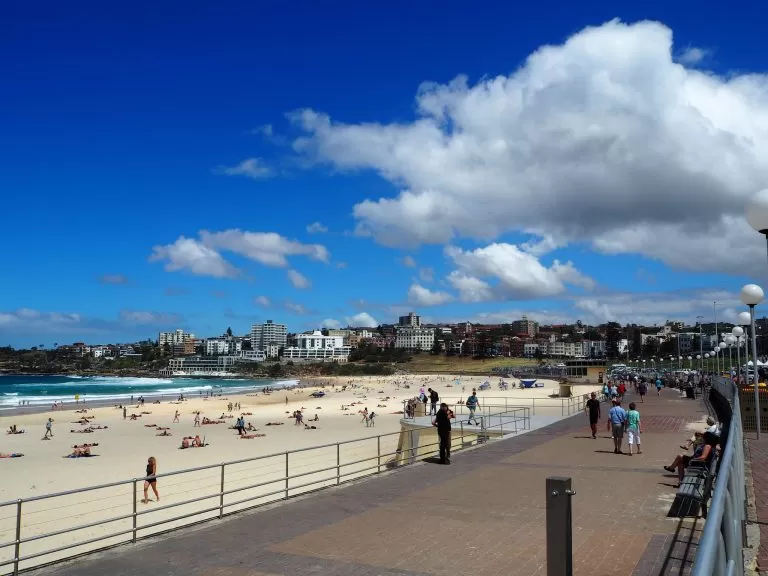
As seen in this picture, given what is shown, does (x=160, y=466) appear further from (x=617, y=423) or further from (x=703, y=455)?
(x=703, y=455)

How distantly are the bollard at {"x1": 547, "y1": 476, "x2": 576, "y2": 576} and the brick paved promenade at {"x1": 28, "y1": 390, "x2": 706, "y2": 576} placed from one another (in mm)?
2940

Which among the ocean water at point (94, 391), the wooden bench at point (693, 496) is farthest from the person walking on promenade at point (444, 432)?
the ocean water at point (94, 391)

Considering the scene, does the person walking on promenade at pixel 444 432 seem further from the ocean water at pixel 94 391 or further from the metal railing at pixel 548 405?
the ocean water at pixel 94 391

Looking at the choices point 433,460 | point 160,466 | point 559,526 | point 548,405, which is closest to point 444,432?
point 433,460

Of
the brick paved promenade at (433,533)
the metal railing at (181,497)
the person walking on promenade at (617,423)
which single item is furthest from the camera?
Result: the person walking on promenade at (617,423)

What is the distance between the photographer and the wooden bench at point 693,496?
320 inches

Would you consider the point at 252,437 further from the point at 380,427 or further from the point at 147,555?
the point at 147,555

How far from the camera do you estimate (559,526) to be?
12.2ft

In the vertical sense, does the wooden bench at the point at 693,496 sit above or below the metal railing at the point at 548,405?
above

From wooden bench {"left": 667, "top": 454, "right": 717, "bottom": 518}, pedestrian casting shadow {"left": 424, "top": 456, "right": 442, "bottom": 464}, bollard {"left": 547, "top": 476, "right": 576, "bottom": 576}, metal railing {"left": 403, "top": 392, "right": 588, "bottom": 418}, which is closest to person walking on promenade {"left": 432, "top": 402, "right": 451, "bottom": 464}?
pedestrian casting shadow {"left": 424, "top": 456, "right": 442, "bottom": 464}

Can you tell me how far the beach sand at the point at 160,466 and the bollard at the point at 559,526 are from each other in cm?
499

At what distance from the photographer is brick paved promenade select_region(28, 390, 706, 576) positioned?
6.54 metres

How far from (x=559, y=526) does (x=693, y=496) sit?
5590 mm

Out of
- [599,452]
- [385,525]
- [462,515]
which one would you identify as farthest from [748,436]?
[385,525]
